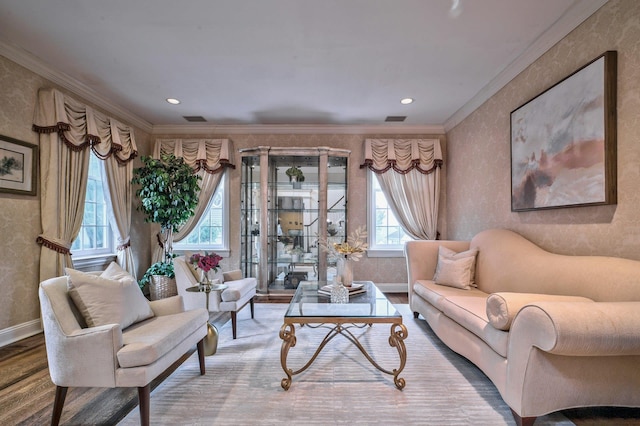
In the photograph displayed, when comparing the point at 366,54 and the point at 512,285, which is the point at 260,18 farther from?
the point at 512,285

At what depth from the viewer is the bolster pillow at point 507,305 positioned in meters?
1.73

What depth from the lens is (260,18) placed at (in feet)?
7.51

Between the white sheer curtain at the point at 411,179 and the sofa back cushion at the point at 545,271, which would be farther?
the white sheer curtain at the point at 411,179

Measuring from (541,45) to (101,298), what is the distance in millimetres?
3844

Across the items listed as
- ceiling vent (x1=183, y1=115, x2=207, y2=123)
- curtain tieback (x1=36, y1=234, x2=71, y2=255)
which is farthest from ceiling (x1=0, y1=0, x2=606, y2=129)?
curtain tieback (x1=36, y1=234, x2=71, y2=255)

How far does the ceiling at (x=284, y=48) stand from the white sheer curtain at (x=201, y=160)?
745 mm

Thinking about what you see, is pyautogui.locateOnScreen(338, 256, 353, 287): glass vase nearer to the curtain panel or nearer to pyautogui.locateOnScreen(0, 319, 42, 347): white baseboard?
the curtain panel

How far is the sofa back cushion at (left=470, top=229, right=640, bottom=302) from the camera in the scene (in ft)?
5.71

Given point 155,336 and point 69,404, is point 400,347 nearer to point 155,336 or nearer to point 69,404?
point 155,336

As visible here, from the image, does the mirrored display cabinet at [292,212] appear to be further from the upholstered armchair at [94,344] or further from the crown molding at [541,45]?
the upholstered armchair at [94,344]

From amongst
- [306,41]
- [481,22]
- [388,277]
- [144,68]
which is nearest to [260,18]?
[306,41]

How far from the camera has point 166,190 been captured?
4.00 meters

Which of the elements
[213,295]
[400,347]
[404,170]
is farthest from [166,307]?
[404,170]

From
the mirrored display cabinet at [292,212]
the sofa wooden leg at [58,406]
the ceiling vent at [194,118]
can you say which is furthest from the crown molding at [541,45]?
the sofa wooden leg at [58,406]
